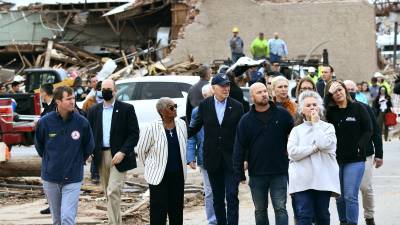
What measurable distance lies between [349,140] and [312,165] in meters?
1.14

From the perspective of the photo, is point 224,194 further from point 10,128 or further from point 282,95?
point 10,128

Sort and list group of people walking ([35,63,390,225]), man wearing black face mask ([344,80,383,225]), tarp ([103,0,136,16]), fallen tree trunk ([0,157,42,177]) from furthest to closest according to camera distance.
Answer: tarp ([103,0,136,16]), fallen tree trunk ([0,157,42,177]), man wearing black face mask ([344,80,383,225]), group of people walking ([35,63,390,225])

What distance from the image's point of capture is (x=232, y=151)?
1081cm

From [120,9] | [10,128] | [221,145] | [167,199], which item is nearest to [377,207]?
[221,145]

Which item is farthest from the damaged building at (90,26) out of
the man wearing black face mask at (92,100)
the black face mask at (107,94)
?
the black face mask at (107,94)

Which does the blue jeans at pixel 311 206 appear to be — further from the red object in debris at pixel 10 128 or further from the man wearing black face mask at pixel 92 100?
the red object in debris at pixel 10 128

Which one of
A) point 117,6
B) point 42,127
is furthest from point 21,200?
point 117,6

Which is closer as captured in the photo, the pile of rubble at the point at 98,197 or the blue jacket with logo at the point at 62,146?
the blue jacket with logo at the point at 62,146

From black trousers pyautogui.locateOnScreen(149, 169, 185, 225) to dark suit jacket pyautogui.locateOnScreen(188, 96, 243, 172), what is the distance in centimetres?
52

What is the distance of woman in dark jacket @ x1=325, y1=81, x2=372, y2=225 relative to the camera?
1024 centimetres

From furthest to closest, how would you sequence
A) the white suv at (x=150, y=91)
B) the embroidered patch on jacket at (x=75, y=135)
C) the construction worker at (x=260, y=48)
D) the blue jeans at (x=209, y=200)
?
the construction worker at (x=260, y=48)
the white suv at (x=150, y=91)
the blue jeans at (x=209, y=200)
the embroidered patch on jacket at (x=75, y=135)

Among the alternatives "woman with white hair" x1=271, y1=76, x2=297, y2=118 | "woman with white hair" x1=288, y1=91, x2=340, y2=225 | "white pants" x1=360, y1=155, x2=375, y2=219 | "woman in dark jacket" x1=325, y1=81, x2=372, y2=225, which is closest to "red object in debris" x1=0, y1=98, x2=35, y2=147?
"woman with white hair" x1=271, y1=76, x2=297, y2=118

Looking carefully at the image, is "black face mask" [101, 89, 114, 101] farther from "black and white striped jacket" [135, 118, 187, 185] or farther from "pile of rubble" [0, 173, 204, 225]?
"pile of rubble" [0, 173, 204, 225]

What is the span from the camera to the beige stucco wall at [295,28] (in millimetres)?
38344
